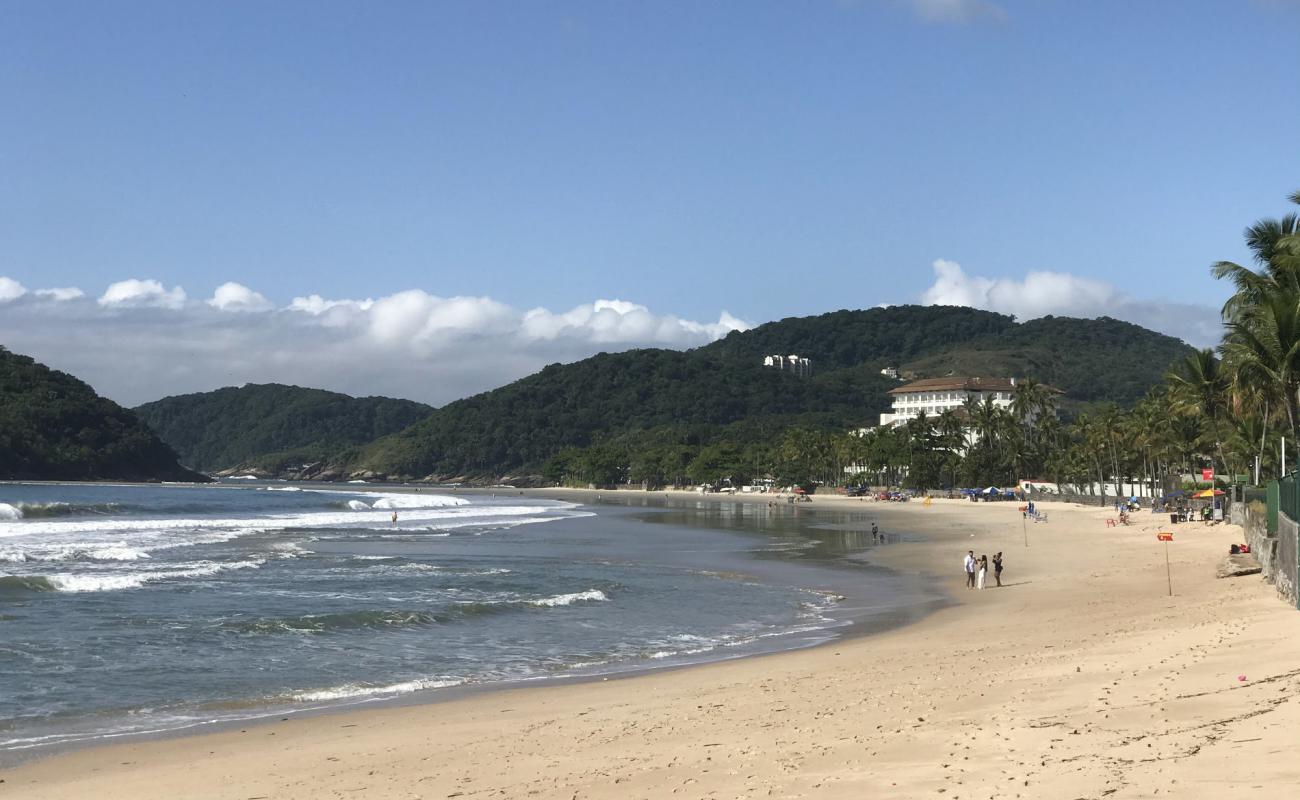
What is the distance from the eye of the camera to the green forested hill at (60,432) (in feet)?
563

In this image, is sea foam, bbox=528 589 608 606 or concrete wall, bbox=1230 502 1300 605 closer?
concrete wall, bbox=1230 502 1300 605

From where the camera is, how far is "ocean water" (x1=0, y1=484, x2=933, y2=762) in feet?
52.1

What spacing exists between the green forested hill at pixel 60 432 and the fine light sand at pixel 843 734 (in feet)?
585

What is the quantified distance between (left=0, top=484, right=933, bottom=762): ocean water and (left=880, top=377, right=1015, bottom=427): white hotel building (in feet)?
445

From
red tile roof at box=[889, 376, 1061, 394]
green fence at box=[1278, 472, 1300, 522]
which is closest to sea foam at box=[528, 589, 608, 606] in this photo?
green fence at box=[1278, 472, 1300, 522]

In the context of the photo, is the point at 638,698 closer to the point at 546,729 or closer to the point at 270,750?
the point at 546,729

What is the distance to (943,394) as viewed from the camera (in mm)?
179500

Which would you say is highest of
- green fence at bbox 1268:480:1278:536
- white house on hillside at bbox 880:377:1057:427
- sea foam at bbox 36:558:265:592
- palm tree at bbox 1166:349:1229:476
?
white house on hillside at bbox 880:377:1057:427

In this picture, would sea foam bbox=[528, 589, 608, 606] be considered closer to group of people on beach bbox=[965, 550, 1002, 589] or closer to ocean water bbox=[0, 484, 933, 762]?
ocean water bbox=[0, 484, 933, 762]

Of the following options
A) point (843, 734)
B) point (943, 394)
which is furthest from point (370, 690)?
point (943, 394)

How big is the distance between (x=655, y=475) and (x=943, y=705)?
574 feet

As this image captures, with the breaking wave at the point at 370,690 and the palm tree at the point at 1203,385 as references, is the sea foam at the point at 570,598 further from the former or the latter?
the palm tree at the point at 1203,385

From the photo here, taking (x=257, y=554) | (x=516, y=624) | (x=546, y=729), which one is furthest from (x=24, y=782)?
(x=257, y=554)

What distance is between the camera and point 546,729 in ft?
42.8
